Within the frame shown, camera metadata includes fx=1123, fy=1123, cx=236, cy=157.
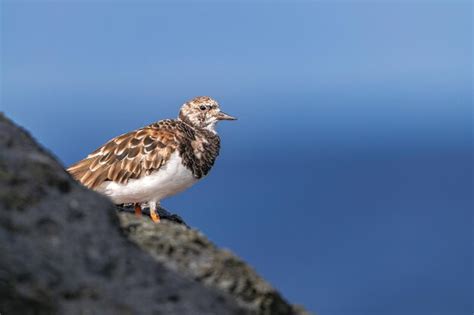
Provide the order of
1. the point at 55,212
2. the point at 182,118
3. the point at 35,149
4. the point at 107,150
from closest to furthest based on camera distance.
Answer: the point at 55,212
the point at 35,149
the point at 107,150
the point at 182,118

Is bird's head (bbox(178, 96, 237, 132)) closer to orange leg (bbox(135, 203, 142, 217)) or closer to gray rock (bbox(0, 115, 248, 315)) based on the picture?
orange leg (bbox(135, 203, 142, 217))

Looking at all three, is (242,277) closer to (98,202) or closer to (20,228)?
(98,202)

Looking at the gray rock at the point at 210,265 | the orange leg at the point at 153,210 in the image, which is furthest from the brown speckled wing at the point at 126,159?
the gray rock at the point at 210,265

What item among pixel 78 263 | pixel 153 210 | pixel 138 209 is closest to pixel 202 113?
pixel 138 209

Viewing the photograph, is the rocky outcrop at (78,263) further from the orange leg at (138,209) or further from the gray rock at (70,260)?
the orange leg at (138,209)

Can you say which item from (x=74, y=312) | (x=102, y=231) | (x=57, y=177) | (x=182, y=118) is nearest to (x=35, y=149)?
(x=57, y=177)

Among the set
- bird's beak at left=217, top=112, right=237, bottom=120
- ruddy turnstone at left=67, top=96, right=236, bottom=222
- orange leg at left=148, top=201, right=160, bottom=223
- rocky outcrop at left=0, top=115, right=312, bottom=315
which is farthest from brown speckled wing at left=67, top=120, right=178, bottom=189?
rocky outcrop at left=0, top=115, right=312, bottom=315

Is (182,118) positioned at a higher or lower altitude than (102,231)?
higher
